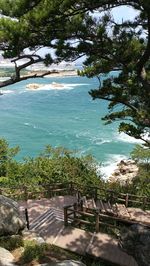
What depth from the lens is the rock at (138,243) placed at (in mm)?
8172

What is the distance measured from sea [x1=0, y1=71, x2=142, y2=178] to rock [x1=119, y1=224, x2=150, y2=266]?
16117 mm

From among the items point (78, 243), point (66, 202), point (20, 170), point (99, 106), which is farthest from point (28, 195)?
point (99, 106)

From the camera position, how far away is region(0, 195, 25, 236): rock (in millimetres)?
9383

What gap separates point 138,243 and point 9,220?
3.43 meters

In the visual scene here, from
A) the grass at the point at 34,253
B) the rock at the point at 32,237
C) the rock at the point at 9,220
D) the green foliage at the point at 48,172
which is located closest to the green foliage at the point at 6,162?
the green foliage at the point at 48,172

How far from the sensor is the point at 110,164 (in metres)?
34.4

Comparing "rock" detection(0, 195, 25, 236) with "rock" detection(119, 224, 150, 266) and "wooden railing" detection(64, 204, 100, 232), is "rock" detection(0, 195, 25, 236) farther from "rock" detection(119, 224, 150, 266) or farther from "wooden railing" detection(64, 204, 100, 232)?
"rock" detection(119, 224, 150, 266)

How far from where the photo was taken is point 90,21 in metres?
8.92

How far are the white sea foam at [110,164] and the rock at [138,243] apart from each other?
22378mm

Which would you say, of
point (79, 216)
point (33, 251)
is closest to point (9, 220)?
point (33, 251)

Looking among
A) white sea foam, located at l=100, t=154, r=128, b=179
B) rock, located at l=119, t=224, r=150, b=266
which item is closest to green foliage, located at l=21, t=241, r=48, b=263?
rock, located at l=119, t=224, r=150, b=266

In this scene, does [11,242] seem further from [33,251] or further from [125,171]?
[125,171]

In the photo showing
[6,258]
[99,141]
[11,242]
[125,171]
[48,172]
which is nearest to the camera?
[6,258]

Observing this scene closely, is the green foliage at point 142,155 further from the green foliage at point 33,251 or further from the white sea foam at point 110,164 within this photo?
the green foliage at point 33,251
